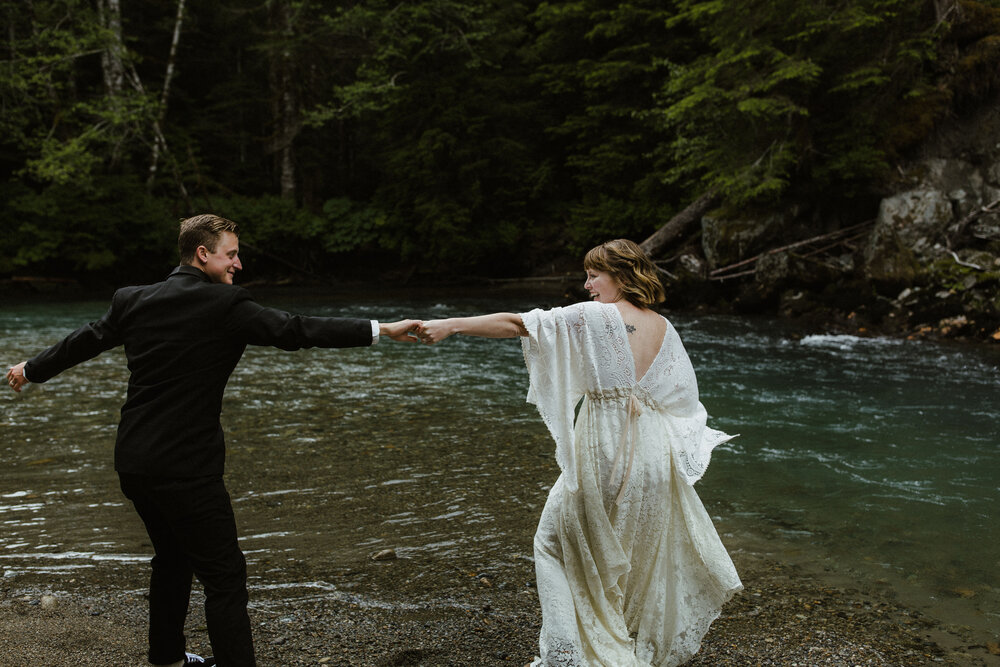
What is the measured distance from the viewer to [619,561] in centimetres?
319

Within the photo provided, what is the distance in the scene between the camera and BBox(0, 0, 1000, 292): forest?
16.7 meters

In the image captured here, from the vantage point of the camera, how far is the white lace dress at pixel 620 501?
320 centimetres

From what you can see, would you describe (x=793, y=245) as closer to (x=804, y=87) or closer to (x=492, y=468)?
(x=804, y=87)

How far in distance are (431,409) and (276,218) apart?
67.7ft

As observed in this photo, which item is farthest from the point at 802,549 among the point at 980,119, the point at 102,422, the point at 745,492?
the point at 980,119

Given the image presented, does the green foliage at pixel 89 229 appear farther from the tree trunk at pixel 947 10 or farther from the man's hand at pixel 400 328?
the man's hand at pixel 400 328

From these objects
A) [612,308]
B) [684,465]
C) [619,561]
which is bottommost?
[619,561]

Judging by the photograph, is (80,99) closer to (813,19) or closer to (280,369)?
(280,369)

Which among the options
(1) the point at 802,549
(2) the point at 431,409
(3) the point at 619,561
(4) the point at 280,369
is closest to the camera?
(3) the point at 619,561

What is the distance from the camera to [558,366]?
3.26 metres

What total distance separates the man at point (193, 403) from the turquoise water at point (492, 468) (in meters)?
1.53

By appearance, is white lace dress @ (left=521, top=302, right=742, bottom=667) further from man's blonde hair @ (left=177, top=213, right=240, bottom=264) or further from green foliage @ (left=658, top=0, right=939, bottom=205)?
green foliage @ (left=658, top=0, right=939, bottom=205)

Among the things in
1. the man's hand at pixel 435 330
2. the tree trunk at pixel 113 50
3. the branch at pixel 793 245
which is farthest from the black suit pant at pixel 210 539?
the tree trunk at pixel 113 50

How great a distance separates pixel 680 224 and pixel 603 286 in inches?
715
